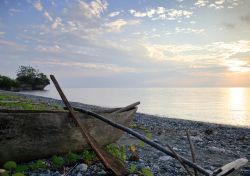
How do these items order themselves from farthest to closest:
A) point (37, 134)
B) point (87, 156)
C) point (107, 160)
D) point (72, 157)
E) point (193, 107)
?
point (193, 107), point (87, 156), point (72, 157), point (37, 134), point (107, 160)

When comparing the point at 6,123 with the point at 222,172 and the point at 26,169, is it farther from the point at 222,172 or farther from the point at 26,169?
the point at 222,172

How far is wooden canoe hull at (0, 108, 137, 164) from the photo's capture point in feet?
20.4

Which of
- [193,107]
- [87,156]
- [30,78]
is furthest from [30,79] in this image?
[87,156]

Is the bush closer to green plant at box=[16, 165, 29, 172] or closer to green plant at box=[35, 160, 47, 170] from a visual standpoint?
green plant at box=[35, 160, 47, 170]

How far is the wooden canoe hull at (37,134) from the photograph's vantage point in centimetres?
622

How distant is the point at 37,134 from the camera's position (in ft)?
21.8

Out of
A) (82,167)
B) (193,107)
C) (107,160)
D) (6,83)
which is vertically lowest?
(82,167)

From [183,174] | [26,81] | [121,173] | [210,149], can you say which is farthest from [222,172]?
[26,81]

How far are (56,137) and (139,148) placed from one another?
4.24 meters

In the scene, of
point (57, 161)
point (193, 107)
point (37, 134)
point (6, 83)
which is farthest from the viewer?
point (6, 83)

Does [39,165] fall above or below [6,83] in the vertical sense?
below

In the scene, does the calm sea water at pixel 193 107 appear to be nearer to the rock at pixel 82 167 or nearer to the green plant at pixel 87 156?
the green plant at pixel 87 156

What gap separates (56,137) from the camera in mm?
6969

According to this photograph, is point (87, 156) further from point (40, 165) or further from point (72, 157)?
point (40, 165)
